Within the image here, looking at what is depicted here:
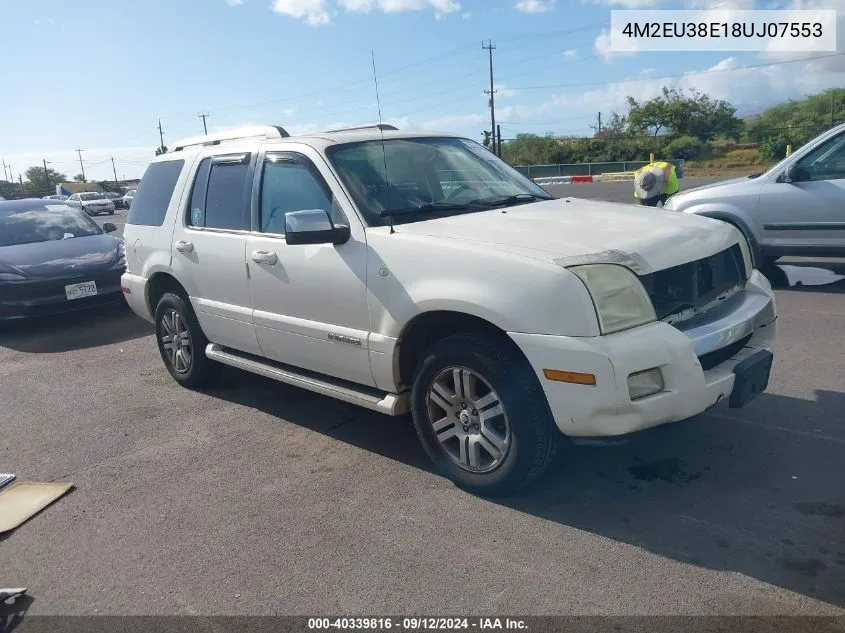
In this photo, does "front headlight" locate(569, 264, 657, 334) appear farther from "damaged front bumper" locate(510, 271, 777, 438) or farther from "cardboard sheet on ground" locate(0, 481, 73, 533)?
"cardboard sheet on ground" locate(0, 481, 73, 533)

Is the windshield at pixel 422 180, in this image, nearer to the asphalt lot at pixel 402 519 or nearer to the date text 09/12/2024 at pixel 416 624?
the asphalt lot at pixel 402 519

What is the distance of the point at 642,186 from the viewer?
32.0 ft

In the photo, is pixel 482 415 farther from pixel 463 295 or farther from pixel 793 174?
pixel 793 174

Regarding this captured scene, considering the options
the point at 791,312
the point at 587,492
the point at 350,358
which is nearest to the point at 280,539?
the point at 350,358

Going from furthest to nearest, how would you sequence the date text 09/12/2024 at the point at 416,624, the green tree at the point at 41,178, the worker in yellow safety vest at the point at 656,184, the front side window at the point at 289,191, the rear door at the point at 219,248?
the green tree at the point at 41,178, the worker in yellow safety vest at the point at 656,184, the rear door at the point at 219,248, the front side window at the point at 289,191, the date text 09/12/2024 at the point at 416,624

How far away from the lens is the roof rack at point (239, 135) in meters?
5.08

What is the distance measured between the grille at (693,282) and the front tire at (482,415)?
70 cm

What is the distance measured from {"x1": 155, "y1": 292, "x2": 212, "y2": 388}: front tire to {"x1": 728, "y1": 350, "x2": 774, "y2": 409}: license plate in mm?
3742

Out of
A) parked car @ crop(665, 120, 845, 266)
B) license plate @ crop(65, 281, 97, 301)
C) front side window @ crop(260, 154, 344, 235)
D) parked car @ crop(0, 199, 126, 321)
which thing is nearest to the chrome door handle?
front side window @ crop(260, 154, 344, 235)

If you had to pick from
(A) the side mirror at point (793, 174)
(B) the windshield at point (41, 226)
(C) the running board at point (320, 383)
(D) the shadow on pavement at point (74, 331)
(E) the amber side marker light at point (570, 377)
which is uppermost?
(B) the windshield at point (41, 226)

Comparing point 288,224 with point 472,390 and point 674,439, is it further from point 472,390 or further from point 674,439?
point 674,439

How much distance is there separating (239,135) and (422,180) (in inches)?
67.5

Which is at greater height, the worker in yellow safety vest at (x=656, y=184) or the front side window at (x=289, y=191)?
the front side window at (x=289, y=191)

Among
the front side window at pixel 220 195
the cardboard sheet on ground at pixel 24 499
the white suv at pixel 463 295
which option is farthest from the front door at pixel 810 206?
the cardboard sheet on ground at pixel 24 499
